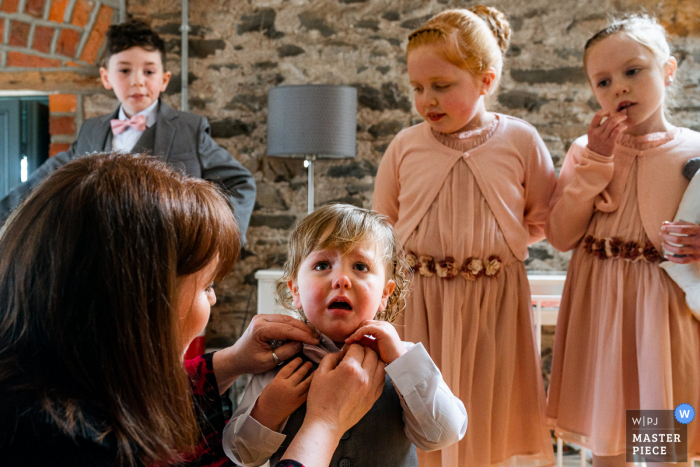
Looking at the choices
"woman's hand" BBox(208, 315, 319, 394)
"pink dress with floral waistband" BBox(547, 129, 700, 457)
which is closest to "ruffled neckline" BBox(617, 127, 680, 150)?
"pink dress with floral waistband" BBox(547, 129, 700, 457)

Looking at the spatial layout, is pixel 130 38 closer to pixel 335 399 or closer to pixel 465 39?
pixel 465 39

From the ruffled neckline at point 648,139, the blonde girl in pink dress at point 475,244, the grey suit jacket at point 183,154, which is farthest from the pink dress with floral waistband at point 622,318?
the grey suit jacket at point 183,154

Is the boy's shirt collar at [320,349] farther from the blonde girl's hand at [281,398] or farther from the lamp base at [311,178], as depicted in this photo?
the lamp base at [311,178]

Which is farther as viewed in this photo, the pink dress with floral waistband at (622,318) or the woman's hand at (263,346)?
the pink dress with floral waistband at (622,318)

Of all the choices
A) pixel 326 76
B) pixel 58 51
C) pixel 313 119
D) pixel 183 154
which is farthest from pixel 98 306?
pixel 58 51

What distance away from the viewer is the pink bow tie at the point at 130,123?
236 cm

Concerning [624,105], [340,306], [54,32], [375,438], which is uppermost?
[54,32]

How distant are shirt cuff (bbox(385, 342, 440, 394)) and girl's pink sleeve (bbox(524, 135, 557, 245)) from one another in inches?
33.4

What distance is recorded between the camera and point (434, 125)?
1.64 metres

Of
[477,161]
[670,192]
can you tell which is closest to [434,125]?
[477,161]

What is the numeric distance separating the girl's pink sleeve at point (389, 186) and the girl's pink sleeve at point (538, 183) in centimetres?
40

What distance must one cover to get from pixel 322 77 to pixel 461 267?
7.06 feet

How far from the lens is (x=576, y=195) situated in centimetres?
153

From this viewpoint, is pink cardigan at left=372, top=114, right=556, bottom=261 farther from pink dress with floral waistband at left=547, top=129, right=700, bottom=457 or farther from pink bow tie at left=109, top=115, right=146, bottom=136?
pink bow tie at left=109, top=115, right=146, bottom=136
